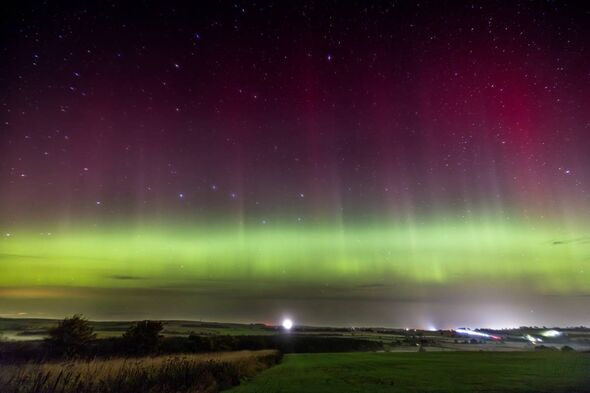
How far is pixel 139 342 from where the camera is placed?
41531mm

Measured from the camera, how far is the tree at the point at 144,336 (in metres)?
40.9

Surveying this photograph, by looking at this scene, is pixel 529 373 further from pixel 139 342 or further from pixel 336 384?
pixel 139 342

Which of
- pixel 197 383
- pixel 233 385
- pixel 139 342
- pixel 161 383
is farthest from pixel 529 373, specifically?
pixel 139 342

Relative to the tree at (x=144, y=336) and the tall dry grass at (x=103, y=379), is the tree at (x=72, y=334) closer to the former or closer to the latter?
the tree at (x=144, y=336)

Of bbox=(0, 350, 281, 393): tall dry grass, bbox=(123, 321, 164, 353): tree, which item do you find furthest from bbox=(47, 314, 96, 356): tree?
bbox=(0, 350, 281, 393): tall dry grass

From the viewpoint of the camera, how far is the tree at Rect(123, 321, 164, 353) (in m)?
40.9

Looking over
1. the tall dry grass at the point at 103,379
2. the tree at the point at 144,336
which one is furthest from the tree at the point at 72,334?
the tall dry grass at the point at 103,379

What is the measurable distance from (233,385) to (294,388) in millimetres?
2784

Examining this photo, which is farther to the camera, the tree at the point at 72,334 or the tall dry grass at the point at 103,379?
the tree at the point at 72,334

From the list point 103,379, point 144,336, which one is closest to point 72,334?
point 144,336

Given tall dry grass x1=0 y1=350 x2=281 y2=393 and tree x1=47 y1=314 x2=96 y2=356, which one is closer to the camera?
tall dry grass x1=0 y1=350 x2=281 y2=393

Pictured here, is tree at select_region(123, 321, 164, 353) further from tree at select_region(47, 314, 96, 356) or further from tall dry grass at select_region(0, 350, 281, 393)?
tall dry grass at select_region(0, 350, 281, 393)

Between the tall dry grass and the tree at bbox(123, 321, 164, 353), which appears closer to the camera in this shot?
the tall dry grass

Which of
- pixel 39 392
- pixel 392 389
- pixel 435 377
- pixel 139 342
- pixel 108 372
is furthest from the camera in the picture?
pixel 139 342
